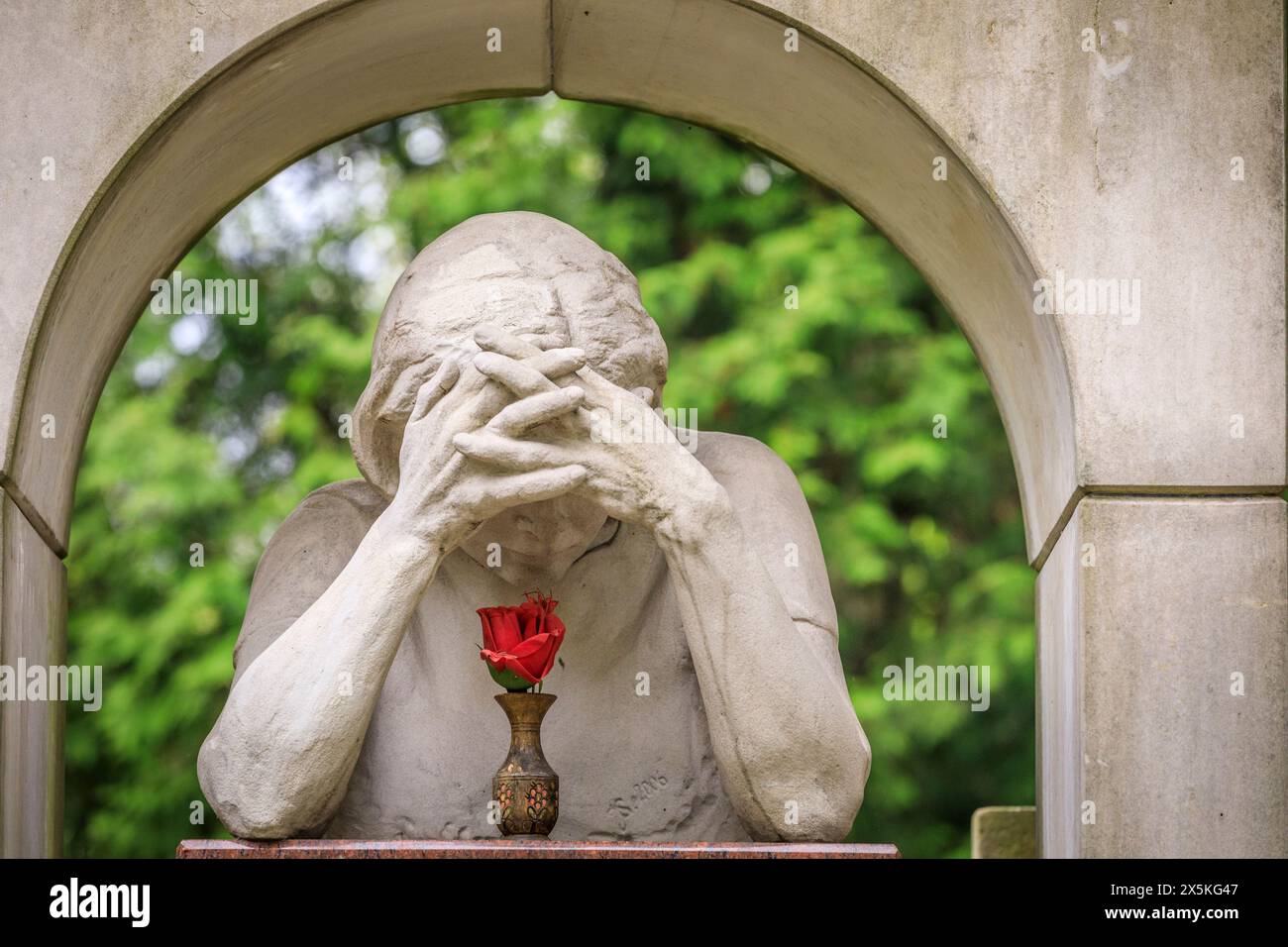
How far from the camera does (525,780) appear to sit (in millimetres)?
5531

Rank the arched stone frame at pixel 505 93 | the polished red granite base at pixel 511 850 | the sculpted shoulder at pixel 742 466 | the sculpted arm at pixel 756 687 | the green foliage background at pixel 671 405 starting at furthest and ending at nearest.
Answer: the green foliage background at pixel 671 405, the sculpted shoulder at pixel 742 466, the arched stone frame at pixel 505 93, the sculpted arm at pixel 756 687, the polished red granite base at pixel 511 850

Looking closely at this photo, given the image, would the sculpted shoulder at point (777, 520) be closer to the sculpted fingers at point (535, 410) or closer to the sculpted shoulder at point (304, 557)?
the sculpted fingers at point (535, 410)

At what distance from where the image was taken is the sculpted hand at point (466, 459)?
17.7 ft

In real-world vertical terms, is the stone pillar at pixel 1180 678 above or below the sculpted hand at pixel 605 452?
below

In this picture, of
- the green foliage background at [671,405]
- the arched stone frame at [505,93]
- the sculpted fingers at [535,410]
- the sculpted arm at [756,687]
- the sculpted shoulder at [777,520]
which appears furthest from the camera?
the green foliage background at [671,405]

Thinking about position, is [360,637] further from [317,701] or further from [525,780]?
[525,780]

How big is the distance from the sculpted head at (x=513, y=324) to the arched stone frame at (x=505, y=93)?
26.3 inches

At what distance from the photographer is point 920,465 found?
37.3ft

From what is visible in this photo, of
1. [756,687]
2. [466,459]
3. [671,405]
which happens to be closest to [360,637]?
[466,459]

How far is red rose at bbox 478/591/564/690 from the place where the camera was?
5.54 metres

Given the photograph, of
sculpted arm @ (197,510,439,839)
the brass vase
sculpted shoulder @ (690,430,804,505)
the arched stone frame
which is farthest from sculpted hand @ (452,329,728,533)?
the arched stone frame

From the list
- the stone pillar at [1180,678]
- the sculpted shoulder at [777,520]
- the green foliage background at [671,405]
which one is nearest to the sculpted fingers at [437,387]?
the sculpted shoulder at [777,520]
